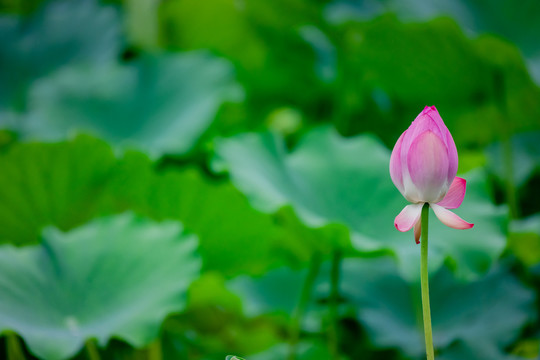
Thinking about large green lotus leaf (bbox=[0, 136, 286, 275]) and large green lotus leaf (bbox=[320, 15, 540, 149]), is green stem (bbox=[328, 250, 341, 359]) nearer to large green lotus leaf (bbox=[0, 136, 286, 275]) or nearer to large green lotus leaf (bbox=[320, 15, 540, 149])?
large green lotus leaf (bbox=[0, 136, 286, 275])

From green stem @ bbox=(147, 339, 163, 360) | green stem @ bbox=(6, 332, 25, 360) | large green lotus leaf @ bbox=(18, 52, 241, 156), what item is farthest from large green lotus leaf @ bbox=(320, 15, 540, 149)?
green stem @ bbox=(6, 332, 25, 360)

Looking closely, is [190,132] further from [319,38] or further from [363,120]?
[319,38]

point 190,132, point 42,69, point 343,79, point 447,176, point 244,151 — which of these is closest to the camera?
point 447,176

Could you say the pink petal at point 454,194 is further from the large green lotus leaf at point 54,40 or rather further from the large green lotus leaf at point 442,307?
the large green lotus leaf at point 54,40

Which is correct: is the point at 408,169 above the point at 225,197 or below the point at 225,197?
below

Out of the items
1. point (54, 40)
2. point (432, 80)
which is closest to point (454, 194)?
point (432, 80)

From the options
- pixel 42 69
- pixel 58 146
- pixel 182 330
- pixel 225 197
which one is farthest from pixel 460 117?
pixel 42 69

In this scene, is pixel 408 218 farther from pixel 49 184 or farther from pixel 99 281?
pixel 49 184
